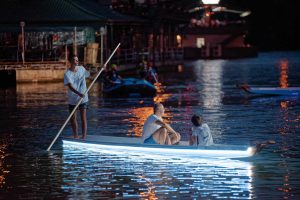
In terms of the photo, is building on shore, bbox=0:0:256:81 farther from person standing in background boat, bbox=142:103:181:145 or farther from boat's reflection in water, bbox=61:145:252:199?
boat's reflection in water, bbox=61:145:252:199

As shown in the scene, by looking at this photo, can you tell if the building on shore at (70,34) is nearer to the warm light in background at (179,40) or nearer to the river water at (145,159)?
the river water at (145,159)

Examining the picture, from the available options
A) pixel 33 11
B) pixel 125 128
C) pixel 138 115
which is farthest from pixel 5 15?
pixel 125 128

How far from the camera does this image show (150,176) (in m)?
16.5

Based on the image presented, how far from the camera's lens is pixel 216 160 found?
18125 mm

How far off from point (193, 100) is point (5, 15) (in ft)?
70.8

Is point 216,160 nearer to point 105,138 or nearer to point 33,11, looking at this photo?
point 105,138

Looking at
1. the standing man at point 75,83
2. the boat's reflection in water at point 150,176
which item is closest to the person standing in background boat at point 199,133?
the boat's reflection in water at point 150,176

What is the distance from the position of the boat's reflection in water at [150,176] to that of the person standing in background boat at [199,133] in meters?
0.36

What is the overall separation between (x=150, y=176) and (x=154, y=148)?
6.19 feet

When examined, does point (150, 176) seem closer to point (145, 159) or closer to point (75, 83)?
point (145, 159)

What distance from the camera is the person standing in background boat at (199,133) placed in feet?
58.7

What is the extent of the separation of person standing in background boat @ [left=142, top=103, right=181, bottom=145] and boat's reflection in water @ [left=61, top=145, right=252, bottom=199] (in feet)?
1.12

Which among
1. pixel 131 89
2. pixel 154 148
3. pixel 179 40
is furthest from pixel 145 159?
pixel 179 40

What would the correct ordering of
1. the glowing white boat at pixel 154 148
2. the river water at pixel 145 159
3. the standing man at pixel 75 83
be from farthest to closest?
the standing man at pixel 75 83
the glowing white boat at pixel 154 148
the river water at pixel 145 159
